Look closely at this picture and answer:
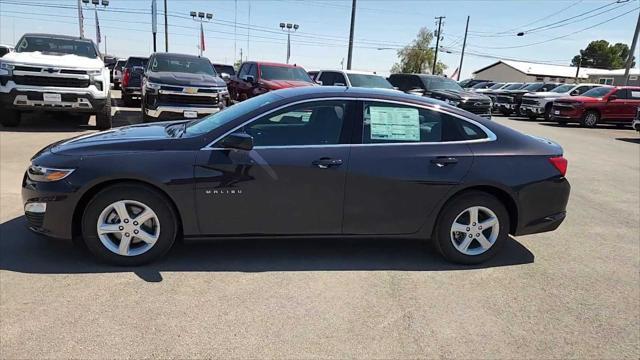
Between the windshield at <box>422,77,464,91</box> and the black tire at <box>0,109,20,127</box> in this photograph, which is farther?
the windshield at <box>422,77,464,91</box>

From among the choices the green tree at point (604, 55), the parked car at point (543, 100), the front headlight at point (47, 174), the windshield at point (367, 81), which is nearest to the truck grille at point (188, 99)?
the windshield at point (367, 81)

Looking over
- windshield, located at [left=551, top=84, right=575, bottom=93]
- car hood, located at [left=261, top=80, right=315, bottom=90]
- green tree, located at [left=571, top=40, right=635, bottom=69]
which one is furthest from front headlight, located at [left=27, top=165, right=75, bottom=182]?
green tree, located at [left=571, top=40, right=635, bottom=69]

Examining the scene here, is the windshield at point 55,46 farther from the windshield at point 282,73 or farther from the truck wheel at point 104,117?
the windshield at point 282,73

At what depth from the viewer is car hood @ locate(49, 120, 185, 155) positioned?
399 cm

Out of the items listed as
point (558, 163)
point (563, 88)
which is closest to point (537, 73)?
point (563, 88)

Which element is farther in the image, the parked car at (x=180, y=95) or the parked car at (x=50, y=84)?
the parked car at (x=180, y=95)

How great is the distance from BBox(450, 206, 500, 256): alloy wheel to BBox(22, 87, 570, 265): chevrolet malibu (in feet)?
0.03

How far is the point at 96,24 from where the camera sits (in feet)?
134

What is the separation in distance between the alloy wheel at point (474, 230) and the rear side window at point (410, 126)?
2.27 ft

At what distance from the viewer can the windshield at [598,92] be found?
70.6ft

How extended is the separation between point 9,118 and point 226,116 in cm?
868

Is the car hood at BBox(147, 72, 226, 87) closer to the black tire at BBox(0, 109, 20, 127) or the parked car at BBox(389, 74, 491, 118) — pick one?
the black tire at BBox(0, 109, 20, 127)

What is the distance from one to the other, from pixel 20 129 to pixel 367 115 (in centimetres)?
953

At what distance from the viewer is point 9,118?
10.8 m
